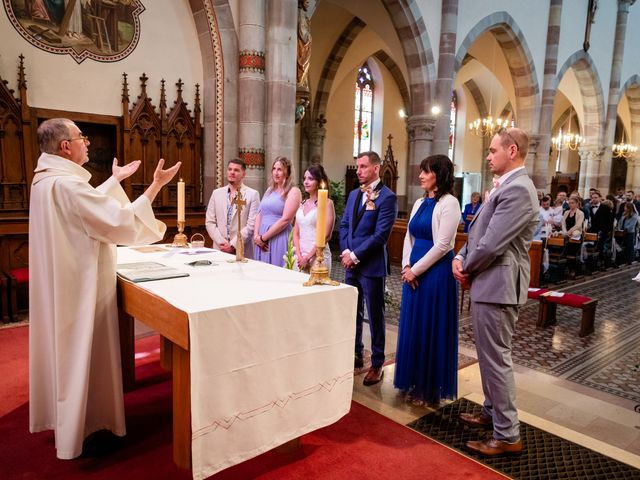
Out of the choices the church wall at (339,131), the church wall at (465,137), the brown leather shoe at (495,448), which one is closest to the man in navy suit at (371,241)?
the brown leather shoe at (495,448)

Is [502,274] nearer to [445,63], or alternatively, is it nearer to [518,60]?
[445,63]

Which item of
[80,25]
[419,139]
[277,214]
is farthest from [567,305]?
[80,25]

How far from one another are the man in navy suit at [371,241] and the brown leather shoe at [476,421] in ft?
2.62

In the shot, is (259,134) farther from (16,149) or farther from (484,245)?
(484,245)

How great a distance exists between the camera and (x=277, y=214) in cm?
448

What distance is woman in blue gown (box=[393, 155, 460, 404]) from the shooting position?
125 inches

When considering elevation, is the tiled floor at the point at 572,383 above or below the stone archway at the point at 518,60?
below

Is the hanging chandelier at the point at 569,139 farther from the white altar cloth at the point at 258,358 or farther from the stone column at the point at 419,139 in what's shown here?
the white altar cloth at the point at 258,358

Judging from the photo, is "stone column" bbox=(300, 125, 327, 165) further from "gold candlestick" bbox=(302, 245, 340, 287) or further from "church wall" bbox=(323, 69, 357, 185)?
"gold candlestick" bbox=(302, 245, 340, 287)

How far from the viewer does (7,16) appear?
5.38m

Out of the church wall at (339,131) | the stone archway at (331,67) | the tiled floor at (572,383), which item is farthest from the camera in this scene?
the church wall at (339,131)

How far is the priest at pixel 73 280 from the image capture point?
231 centimetres

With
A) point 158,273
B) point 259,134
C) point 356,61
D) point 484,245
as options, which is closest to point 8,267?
point 259,134

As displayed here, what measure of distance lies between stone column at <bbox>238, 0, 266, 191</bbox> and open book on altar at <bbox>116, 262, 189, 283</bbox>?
420cm
